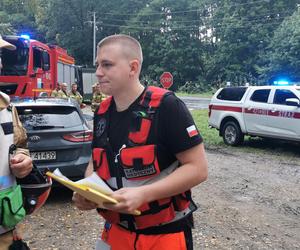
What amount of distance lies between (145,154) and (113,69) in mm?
444

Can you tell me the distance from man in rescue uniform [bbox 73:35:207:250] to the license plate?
13.8ft

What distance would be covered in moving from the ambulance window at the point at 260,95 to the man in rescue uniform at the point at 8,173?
10.3 metres

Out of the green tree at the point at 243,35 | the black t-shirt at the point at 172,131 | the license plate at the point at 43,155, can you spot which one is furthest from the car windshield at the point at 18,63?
the green tree at the point at 243,35

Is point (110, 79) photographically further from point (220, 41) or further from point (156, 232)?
point (220, 41)

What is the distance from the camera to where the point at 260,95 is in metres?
12.3

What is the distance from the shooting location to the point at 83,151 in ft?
21.8

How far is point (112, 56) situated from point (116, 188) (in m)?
0.65

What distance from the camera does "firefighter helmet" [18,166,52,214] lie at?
2635mm

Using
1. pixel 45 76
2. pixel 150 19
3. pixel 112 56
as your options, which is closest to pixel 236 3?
pixel 150 19

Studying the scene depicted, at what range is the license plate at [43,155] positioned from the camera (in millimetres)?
6379

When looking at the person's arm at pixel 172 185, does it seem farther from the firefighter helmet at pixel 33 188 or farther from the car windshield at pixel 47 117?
the car windshield at pixel 47 117

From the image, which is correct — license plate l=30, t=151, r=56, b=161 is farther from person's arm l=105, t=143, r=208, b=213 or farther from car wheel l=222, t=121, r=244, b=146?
car wheel l=222, t=121, r=244, b=146

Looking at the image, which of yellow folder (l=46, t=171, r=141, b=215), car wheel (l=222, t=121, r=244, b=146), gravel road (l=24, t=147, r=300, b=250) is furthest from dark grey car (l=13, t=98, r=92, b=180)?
car wheel (l=222, t=121, r=244, b=146)

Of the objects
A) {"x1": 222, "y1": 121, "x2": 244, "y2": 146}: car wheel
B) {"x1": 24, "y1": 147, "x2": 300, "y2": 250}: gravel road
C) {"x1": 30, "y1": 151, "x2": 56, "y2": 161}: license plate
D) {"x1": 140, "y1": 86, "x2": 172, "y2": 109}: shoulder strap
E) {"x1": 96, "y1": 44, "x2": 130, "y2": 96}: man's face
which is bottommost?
{"x1": 222, "y1": 121, "x2": 244, "y2": 146}: car wheel
